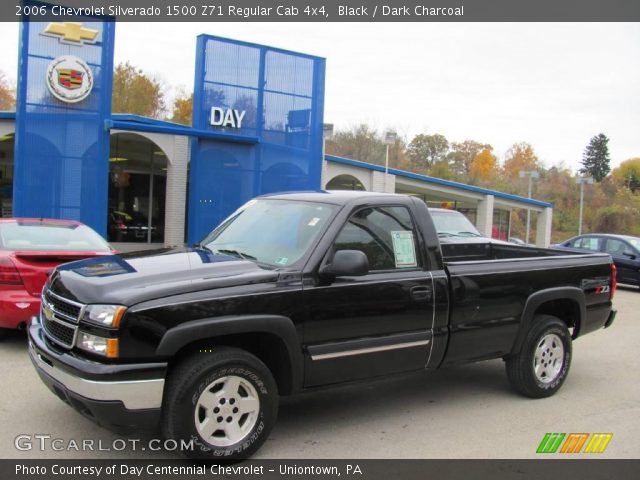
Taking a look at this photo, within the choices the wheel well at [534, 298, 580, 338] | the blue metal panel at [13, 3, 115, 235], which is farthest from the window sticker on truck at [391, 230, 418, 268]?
the blue metal panel at [13, 3, 115, 235]

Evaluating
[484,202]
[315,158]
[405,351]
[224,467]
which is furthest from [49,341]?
[484,202]

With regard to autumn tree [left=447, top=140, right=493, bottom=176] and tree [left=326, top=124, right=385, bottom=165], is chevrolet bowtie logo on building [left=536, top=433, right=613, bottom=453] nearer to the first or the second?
tree [left=326, top=124, right=385, bottom=165]

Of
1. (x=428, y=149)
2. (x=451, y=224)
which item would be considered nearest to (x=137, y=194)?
(x=451, y=224)

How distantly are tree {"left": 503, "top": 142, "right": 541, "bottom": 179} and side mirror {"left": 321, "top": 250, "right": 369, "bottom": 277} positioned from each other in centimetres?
8215

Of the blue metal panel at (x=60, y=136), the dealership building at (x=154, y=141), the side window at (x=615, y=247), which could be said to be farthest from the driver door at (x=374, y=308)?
the side window at (x=615, y=247)

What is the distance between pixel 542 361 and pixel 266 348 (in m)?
3.06

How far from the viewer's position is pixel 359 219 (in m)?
4.87

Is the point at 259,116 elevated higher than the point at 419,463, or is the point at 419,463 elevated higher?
the point at 259,116

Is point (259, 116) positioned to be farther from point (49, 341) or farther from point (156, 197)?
A: point (49, 341)

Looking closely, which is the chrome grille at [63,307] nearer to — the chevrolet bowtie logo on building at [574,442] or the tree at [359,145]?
the chevrolet bowtie logo on building at [574,442]

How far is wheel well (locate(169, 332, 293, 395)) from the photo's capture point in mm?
4059

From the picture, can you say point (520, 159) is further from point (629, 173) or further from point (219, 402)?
point (219, 402)

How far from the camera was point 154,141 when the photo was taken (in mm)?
Answer: 19062

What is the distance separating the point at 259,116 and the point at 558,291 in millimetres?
13149
